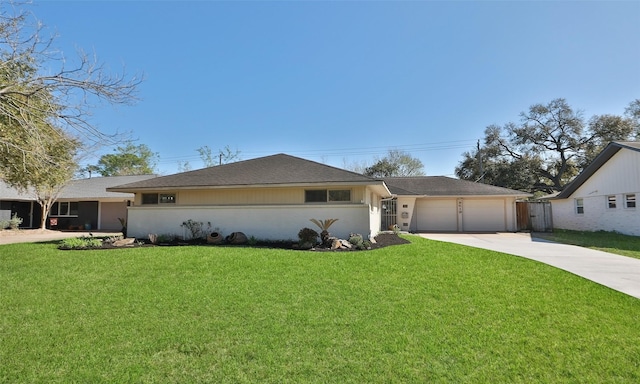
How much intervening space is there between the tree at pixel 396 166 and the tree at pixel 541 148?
6.48 meters

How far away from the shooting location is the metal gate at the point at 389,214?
1877cm

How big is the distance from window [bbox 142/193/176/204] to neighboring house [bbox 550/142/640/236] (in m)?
21.2

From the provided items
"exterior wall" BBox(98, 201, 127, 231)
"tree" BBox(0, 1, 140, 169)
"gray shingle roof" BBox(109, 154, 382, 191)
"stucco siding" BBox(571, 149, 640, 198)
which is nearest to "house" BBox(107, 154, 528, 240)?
"gray shingle roof" BBox(109, 154, 382, 191)

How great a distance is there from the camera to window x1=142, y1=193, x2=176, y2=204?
43.8 ft

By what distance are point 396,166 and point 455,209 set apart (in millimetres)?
18777

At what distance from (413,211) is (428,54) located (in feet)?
30.7

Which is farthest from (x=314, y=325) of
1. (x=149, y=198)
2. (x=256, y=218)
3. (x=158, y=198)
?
(x=149, y=198)

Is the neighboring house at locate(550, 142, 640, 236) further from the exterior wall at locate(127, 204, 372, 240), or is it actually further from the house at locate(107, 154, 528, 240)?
the exterior wall at locate(127, 204, 372, 240)

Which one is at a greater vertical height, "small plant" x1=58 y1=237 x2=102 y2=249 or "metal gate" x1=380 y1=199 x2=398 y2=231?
"metal gate" x1=380 y1=199 x2=398 y2=231

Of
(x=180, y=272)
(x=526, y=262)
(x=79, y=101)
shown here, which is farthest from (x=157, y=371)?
(x=526, y=262)

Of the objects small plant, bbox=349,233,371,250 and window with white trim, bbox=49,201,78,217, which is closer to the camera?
small plant, bbox=349,233,371,250

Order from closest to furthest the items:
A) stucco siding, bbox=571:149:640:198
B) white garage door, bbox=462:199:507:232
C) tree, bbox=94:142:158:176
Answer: stucco siding, bbox=571:149:640:198, white garage door, bbox=462:199:507:232, tree, bbox=94:142:158:176

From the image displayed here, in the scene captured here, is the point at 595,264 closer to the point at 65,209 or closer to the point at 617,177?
the point at 617,177

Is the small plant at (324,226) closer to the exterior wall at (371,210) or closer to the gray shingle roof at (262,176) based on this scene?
the exterior wall at (371,210)
